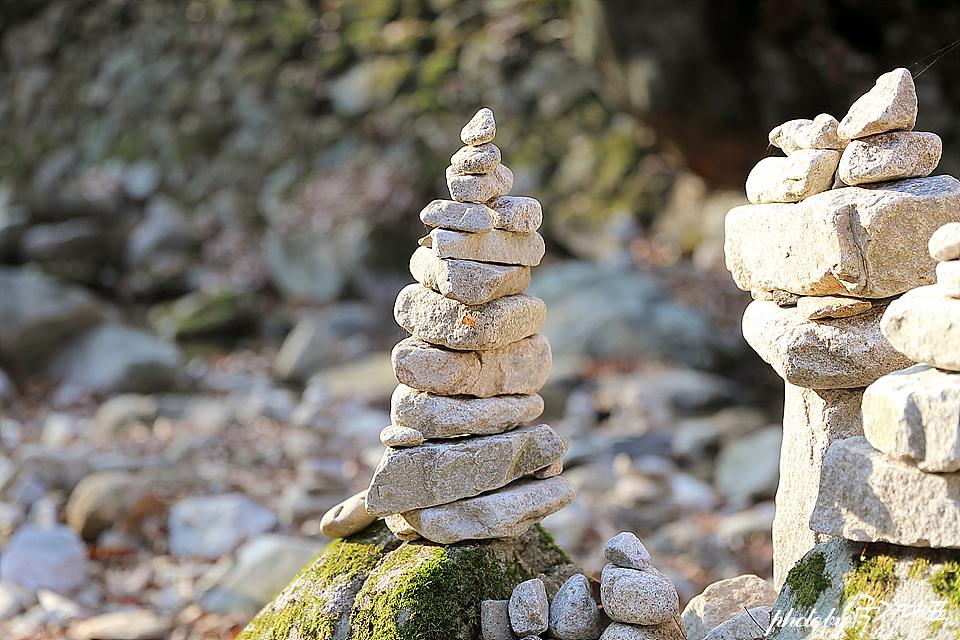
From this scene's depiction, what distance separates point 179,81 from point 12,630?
55.4 ft

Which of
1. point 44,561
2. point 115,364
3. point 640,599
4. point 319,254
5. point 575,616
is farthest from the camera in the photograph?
point 319,254

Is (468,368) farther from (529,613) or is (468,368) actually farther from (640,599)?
(640,599)

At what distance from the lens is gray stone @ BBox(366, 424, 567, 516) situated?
2977 mm

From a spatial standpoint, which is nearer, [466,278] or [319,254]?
[466,278]

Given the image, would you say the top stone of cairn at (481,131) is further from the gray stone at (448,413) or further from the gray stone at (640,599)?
the gray stone at (640,599)

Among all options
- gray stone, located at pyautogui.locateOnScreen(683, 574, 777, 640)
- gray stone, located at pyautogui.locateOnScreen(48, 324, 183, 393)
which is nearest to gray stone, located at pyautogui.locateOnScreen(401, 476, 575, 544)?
gray stone, located at pyautogui.locateOnScreen(683, 574, 777, 640)

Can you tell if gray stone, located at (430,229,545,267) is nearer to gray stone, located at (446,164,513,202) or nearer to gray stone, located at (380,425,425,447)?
gray stone, located at (446,164,513,202)

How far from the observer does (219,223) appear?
1769 centimetres

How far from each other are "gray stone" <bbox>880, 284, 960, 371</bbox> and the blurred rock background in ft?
11.5

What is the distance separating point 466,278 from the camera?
2.94m

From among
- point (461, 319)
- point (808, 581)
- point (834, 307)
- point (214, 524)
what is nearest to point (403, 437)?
point (461, 319)

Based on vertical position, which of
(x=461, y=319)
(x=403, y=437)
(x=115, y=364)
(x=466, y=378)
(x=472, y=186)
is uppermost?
(x=472, y=186)

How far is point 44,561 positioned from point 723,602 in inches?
185

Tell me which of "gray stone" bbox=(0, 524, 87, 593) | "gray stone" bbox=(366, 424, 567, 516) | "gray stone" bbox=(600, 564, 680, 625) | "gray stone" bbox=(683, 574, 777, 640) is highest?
"gray stone" bbox=(366, 424, 567, 516)
